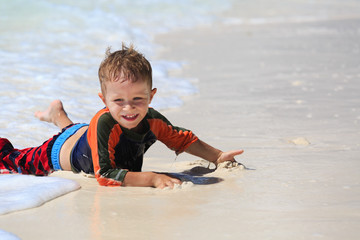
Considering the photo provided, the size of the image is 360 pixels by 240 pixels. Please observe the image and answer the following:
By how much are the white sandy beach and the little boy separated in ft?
0.30

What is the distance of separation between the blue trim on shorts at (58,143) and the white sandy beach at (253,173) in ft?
0.47

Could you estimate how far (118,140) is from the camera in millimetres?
2861

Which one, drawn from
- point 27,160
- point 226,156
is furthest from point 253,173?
point 27,160

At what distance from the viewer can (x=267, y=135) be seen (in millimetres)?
3846

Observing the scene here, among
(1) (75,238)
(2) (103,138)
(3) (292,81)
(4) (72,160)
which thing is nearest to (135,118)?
(2) (103,138)

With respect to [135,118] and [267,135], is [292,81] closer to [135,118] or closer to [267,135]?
[267,135]

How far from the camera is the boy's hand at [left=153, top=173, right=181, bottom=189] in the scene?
8.87ft

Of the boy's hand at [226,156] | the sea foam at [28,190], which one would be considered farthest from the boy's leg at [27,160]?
the boy's hand at [226,156]

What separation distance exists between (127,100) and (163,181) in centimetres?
43

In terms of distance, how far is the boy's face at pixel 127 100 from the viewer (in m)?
2.71

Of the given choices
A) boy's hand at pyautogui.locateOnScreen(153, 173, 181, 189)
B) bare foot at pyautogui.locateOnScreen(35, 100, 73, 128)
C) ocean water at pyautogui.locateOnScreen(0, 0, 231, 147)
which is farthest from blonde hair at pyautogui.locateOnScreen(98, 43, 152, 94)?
ocean water at pyautogui.locateOnScreen(0, 0, 231, 147)

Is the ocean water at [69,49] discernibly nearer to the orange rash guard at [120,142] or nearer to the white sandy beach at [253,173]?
the white sandy beach at [253,173]

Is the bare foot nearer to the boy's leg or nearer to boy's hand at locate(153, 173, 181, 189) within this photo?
the boy's leg

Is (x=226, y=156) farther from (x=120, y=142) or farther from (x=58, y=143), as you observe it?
(x=58, y=143)
